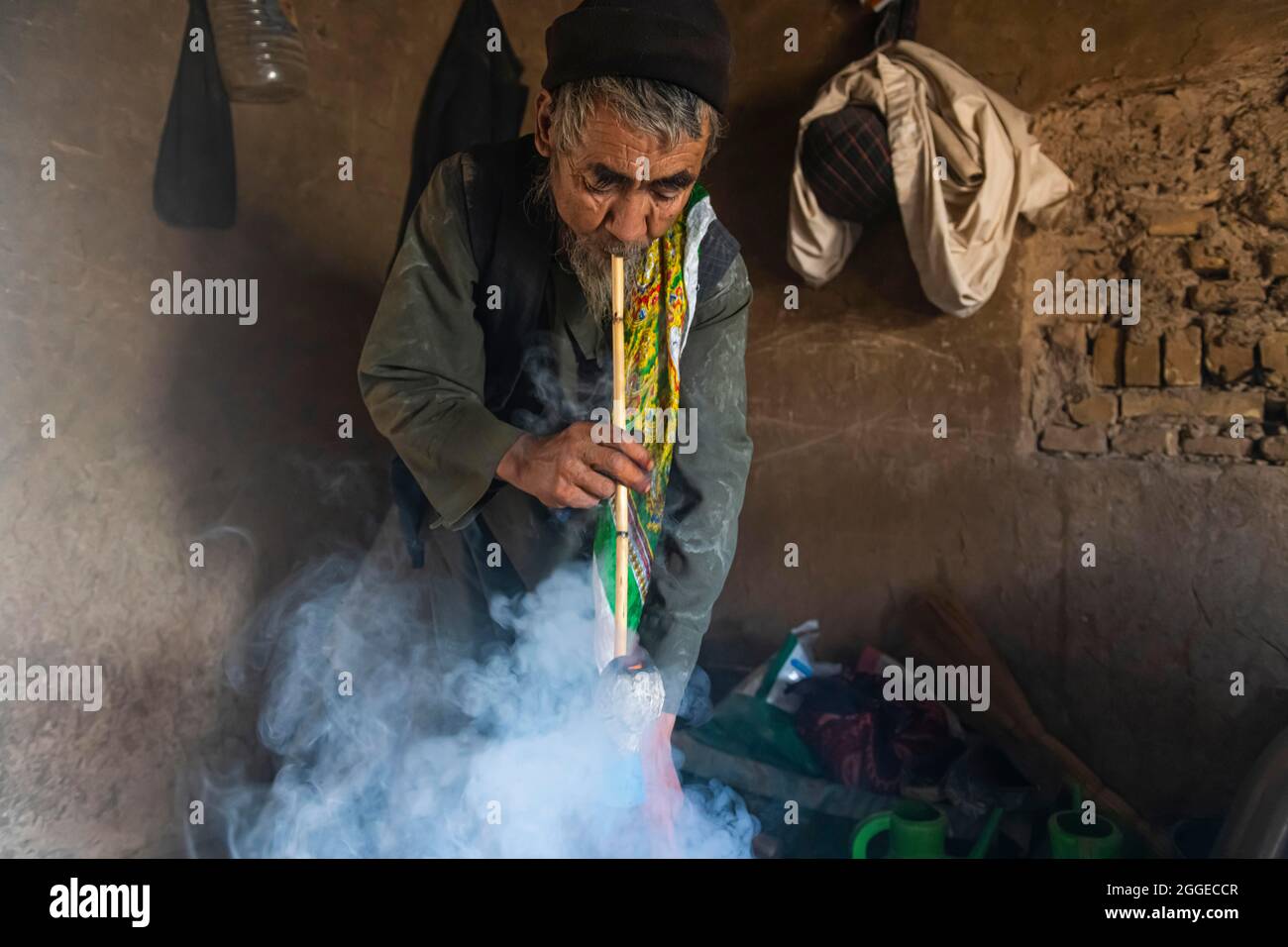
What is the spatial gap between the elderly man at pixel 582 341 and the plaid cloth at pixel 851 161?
124cm

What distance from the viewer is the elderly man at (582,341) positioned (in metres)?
1.82

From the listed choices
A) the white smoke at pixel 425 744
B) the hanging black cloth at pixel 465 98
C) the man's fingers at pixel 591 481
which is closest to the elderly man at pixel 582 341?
the man's fingers at pixel 591 481

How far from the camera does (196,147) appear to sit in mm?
2580

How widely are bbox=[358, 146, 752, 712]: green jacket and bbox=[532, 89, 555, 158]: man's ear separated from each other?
19cm

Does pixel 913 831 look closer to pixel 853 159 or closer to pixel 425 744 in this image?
pixel 425 744

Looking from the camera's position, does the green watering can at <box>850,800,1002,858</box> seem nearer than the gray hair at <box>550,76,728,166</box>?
No

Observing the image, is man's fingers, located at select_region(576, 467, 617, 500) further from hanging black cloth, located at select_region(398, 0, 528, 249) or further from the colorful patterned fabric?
hanging black cloth, located at select_region(398, 0, 528, 249)

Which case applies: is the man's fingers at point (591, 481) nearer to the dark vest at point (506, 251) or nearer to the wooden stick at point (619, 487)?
the wooden stick at point (619, 487)

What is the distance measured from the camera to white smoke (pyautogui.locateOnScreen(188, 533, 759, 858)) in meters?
2.07

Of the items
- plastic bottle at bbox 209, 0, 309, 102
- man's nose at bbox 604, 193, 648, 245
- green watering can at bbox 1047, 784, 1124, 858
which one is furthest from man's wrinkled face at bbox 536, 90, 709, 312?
green watering can at bbox 1047, 784, 1124, 858

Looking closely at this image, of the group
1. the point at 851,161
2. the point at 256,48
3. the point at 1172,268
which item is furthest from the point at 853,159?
the point at 256,48

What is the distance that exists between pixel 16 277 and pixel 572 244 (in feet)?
4.31

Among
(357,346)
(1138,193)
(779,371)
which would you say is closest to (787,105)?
(779,371)

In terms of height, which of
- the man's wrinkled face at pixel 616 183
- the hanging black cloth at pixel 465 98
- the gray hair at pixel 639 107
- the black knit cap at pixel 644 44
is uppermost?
the hanging black cloth at pixel 465 98
